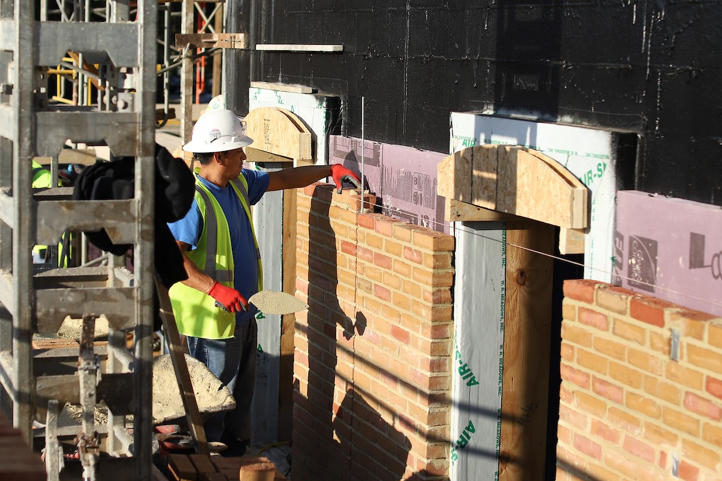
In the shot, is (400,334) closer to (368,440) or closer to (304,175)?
(368,440)

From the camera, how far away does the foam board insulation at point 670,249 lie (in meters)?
3.56

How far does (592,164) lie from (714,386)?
1.06m

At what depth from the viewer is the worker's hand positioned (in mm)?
5406

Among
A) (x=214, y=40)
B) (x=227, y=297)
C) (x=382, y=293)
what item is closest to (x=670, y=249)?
(x=382, y=293)

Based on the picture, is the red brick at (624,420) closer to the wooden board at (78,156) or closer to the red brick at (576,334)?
the red brick at (576,334)

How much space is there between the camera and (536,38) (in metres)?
4.50

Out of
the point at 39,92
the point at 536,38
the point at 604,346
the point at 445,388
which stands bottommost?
the point at 445,388

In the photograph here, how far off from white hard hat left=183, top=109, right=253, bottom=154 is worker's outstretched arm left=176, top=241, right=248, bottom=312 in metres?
0.73

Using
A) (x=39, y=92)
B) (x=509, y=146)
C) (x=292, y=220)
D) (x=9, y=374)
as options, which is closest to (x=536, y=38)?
(x=509, y=146)

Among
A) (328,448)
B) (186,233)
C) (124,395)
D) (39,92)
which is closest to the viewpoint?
(39,92)

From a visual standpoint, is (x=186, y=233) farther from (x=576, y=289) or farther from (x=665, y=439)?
(x=665, y=439)

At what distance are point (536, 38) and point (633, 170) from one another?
84cm

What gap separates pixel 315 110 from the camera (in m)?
6.72

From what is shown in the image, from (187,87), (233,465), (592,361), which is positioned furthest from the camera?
(187,87)
